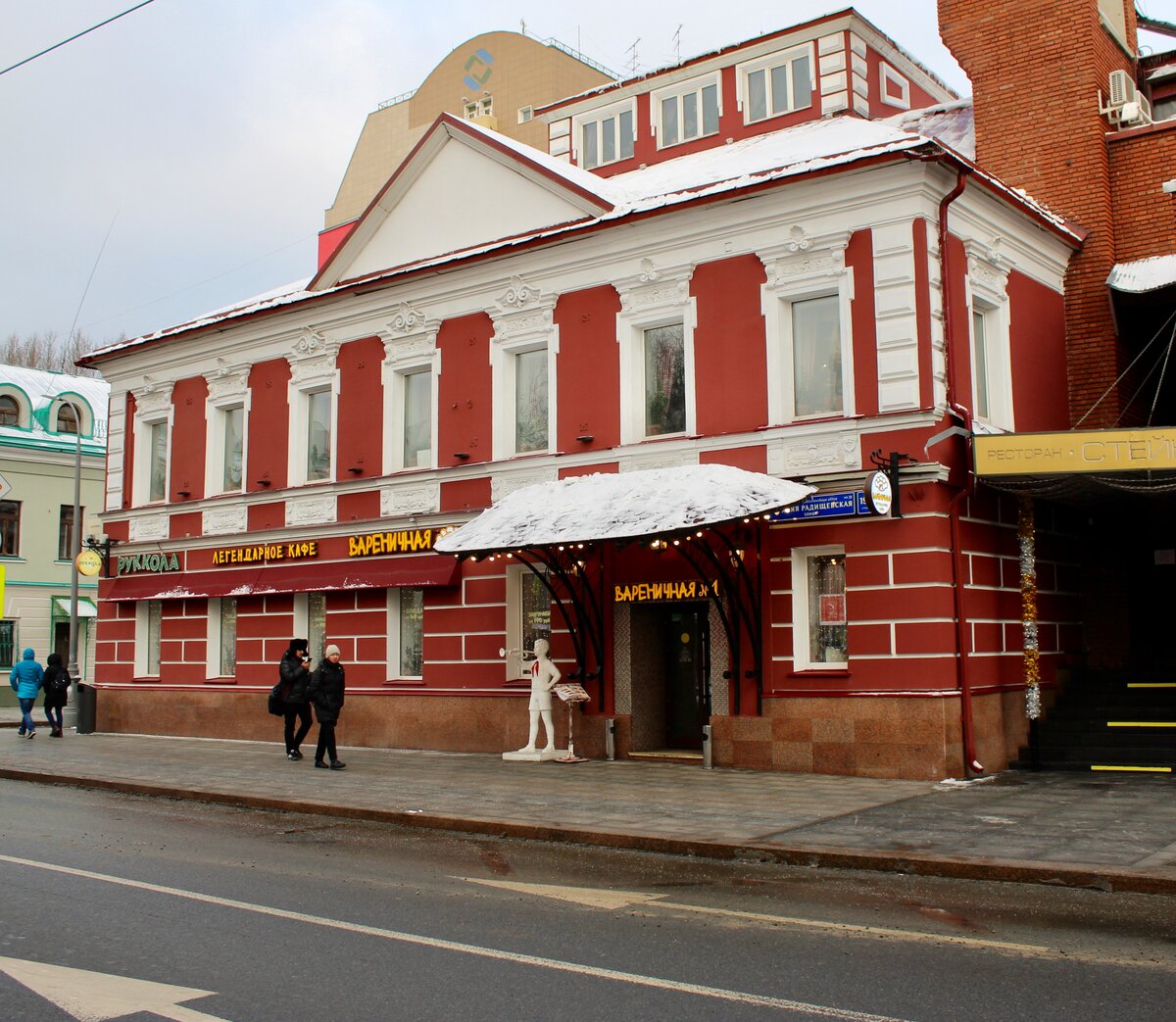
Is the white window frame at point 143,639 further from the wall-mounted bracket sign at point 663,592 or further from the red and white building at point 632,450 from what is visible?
the wall-mounted bracket sign at point 663,592

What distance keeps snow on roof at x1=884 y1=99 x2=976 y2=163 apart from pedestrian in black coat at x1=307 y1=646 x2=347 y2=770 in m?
13.1

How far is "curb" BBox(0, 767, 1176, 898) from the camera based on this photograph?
9180 millimetres

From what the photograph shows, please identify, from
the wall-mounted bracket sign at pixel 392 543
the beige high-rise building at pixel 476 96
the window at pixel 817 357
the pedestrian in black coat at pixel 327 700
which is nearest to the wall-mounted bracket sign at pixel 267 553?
the wall-mounted bracket sign at pixel 392 543

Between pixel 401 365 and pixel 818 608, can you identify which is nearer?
pixel 818 608

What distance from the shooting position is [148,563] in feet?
81.1

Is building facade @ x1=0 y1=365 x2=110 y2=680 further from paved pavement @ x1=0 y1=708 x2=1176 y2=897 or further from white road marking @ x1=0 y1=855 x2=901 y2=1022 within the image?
white road marking @ x1=0 y1=855 x2=901 y2=1022

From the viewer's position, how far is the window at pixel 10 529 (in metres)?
41.8

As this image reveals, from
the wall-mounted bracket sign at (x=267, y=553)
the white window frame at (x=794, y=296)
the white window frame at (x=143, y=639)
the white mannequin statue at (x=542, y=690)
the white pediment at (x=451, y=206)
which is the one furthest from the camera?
the white window frame at (x=143, y=639)

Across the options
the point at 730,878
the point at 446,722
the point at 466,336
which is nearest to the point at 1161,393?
the point at 466,336

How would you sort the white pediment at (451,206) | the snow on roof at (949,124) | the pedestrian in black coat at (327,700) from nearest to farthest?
the pedestrian in black coat at (327,700)
the white pediment at (451,206)
the snow on roof at (949,124)

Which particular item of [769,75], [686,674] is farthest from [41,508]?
[686,674]

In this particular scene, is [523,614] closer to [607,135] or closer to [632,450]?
[632,450]

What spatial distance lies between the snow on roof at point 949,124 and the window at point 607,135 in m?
9.78

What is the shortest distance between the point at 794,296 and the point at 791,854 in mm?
8792
